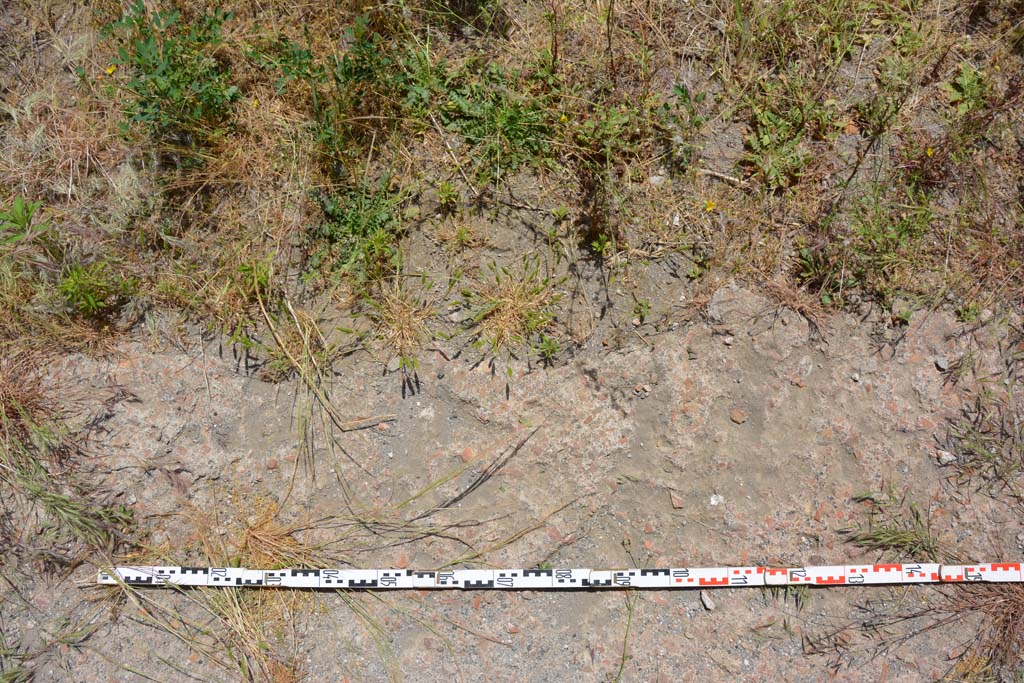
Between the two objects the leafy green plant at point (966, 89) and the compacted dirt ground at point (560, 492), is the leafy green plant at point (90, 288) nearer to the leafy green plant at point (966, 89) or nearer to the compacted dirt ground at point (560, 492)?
the compacted dirt ground at point (560, 492)

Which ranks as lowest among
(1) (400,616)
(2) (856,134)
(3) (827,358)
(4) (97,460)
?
(1) (400,616)

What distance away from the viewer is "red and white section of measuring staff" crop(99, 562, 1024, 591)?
3.36m

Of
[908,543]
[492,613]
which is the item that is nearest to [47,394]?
[492,613]

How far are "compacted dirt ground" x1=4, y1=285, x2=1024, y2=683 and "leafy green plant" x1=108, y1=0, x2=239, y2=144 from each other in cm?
119

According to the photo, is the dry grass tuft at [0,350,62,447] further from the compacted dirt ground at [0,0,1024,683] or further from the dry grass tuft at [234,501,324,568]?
the dry grass tuft at [234,501,324,568]

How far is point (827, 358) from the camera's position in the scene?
3502 millimetres

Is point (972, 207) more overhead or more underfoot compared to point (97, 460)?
more overhead

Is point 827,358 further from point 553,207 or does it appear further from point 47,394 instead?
point 47,394

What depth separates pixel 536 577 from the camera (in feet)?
11.0

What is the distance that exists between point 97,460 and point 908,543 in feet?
13.6

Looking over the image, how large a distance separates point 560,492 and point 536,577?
16.9 inches

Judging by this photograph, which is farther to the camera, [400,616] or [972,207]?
[972,207]

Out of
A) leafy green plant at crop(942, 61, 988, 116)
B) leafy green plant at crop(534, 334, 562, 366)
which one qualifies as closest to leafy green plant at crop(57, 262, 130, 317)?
leafy green plant at crop(534, 334, 562, 366)

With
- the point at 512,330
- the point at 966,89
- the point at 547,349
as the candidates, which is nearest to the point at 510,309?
the point at 512,330
